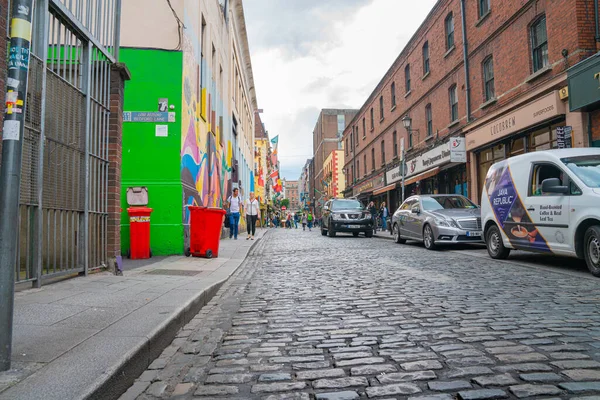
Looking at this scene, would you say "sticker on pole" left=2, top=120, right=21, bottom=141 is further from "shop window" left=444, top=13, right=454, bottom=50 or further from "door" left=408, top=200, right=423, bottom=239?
"shop window" left=444, top=13, right=454, bottom=50

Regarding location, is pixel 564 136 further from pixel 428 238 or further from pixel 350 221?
pixel 350 221

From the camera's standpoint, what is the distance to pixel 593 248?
6.52 meters

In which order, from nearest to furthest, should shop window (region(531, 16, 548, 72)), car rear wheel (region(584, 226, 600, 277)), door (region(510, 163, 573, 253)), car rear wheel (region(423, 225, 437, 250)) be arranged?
car rear wheel (region(584, 226, 600, 277)) < door (region(510, 163, 573, 253)) < car rear wheel (region(423, 225, 437, 250)) < shop window (region(531, 16, 548, 72))

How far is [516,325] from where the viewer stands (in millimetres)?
3898

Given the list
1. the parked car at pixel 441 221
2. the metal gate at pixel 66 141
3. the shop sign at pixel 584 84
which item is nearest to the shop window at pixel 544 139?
the shop sign at pixel 584 84

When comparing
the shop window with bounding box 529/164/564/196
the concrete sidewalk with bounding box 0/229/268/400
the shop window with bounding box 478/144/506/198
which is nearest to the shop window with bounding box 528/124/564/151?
the shop window with bounding box 478/144/506/198

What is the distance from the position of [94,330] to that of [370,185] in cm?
3085

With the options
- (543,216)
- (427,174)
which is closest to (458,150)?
(427,174)

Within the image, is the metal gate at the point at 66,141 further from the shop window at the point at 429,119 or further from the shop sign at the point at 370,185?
the shop sign at the point at 370,185

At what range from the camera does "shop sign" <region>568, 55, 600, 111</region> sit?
33.9ft

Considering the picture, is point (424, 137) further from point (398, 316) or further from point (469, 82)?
point (398, 316)

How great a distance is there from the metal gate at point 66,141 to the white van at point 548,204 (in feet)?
22.1

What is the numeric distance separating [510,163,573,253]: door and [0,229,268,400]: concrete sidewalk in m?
5.44

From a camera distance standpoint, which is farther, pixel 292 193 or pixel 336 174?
pixel 292 193
